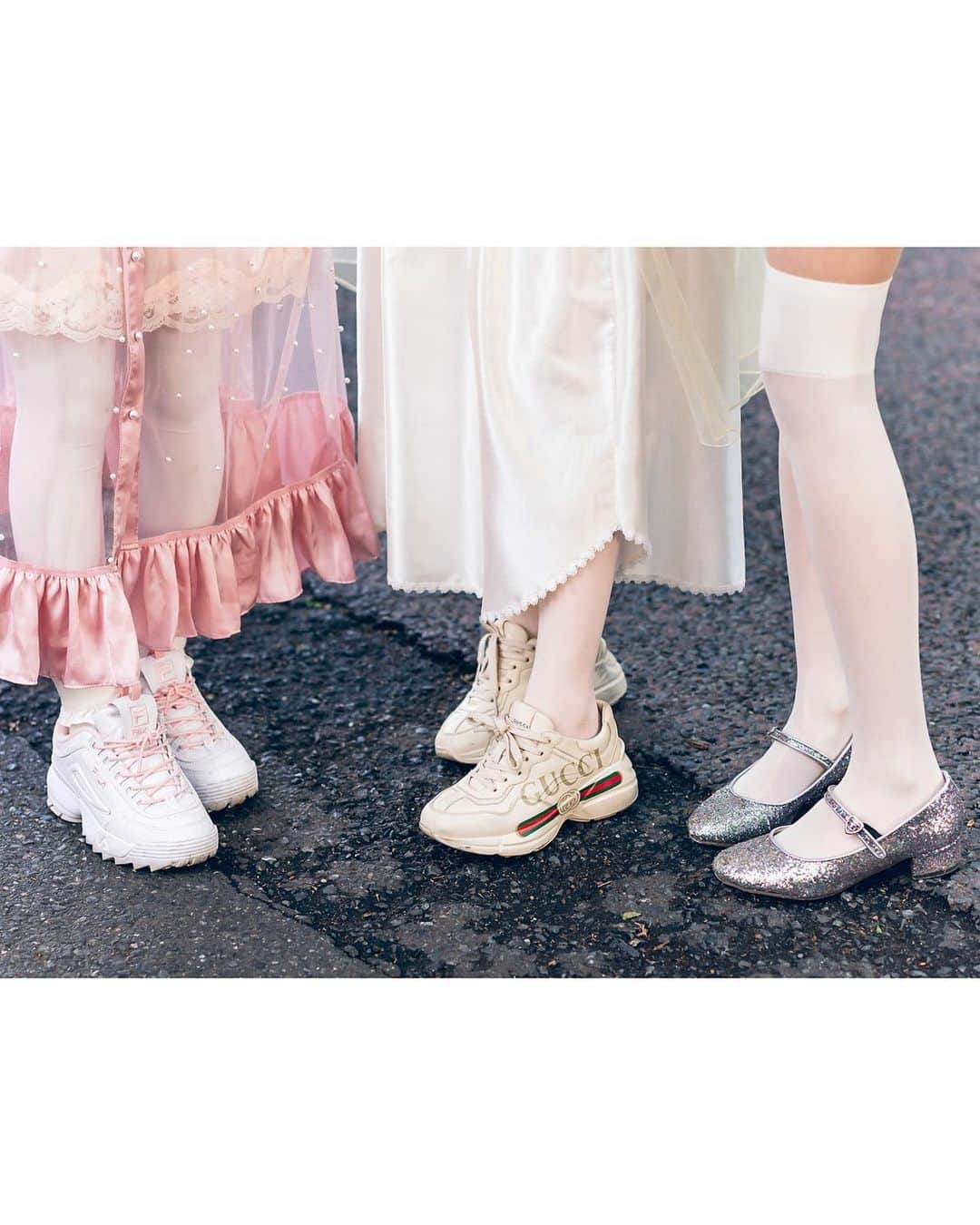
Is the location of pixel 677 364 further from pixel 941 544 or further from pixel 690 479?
pixel 941 544

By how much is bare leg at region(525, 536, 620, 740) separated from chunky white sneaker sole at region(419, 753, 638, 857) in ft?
0.18

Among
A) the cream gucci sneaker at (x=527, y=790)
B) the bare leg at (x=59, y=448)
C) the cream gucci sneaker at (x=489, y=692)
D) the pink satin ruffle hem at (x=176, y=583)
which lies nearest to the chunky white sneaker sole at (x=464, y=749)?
the cream gucci sneaker at (x=489, y=692)

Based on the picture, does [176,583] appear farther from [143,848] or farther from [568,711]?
[568,711]

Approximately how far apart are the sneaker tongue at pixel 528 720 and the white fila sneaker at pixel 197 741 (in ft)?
1.01

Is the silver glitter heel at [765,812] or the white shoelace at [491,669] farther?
the white shoelace at [491,669]

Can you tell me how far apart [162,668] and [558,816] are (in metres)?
0.47

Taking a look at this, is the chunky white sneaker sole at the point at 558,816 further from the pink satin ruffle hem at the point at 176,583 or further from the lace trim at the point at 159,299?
the lace trim at the point at 159,299

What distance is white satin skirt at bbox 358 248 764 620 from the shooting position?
133 centimetres

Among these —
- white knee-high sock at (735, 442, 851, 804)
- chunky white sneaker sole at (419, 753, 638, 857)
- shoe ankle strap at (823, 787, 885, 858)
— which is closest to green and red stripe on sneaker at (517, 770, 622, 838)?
chunky white sneaker sole at (419, 753, 638, 857)

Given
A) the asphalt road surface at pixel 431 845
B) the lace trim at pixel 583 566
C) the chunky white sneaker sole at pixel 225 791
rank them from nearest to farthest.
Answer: the asphalt road surface at pixel 431 845 < the lace trim at pixel 583 566 < the chunky white sneaker sole at pixel 225 791

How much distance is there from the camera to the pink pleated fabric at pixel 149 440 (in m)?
1.32

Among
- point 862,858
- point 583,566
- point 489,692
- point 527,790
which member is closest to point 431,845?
point 527,790

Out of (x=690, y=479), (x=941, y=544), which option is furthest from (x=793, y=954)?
(x=941, y=544)

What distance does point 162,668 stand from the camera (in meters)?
1.52
